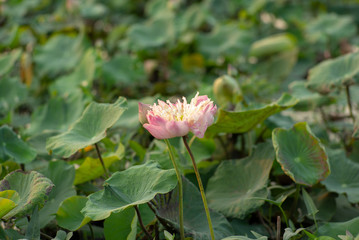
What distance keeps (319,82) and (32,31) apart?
5.12 feet

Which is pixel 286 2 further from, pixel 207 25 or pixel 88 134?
pixel 88 134

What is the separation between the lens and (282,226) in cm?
100

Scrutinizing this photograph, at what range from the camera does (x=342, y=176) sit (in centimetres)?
102

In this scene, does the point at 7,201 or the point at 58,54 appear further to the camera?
the point at 58,54

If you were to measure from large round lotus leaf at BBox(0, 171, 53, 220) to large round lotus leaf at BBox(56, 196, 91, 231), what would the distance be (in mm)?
74

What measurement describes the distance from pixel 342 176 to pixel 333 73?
1.01 ft

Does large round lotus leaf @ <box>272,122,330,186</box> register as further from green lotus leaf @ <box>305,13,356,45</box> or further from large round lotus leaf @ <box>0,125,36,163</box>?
green lotus leaf @ <box>305,13,356,45</box>

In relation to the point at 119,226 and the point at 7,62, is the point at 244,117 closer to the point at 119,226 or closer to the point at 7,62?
the point at 119,226

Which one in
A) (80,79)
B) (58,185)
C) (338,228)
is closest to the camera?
(338,228)

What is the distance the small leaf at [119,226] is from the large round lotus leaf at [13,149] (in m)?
0.27

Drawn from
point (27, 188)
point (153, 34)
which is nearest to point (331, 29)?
point (153, 34)

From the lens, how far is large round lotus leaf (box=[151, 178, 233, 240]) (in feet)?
2.77

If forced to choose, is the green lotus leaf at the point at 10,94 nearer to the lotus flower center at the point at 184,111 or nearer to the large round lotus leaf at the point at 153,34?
the large round lotus leaf at the point at 153,34

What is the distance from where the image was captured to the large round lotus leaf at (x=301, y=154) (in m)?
0.89
